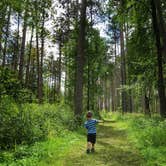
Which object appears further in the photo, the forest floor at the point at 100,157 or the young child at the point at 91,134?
the young child at the point at 91,134

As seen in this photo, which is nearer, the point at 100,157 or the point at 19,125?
the point at 100,157

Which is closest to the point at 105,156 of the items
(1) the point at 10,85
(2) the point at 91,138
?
(2) the point at 91,138

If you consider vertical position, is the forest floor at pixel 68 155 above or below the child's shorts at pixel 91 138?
below

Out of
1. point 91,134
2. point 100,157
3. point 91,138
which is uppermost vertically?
point 91,134

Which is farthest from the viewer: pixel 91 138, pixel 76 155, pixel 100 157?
pixel 91 138

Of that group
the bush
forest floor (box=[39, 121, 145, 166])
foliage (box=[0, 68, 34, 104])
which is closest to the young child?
forest floor (box=[39, 121, 145, 166])

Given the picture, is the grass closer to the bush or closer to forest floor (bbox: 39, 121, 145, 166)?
forest floor (bbox: 39, 121, 145, 166)

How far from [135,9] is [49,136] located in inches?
410

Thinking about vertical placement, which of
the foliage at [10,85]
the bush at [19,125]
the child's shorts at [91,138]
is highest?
the foliage at [10,85]

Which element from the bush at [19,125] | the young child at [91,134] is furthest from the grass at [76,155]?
the bush at [19,125]

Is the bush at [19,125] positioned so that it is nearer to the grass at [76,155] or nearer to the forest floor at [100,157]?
the grass at [76,155]

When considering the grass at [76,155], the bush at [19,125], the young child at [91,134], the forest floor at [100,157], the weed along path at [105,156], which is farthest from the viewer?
the young child at [91,134]

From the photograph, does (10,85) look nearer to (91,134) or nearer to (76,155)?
(76,155)

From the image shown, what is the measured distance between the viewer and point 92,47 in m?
37.3
